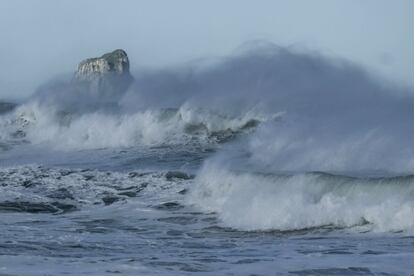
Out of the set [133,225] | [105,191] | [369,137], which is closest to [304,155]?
[369,137]

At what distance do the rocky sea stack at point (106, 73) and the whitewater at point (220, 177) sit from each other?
8.56 meters

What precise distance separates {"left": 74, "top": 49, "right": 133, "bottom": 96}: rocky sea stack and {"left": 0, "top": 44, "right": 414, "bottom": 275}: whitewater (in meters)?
8.56

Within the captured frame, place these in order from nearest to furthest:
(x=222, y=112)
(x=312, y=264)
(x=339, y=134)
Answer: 1. (x=312, y=264)
2. (x=339, y=134)
3. (x=222, y=112)

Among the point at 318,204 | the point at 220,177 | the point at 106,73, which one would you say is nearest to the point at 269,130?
the point at 220,177

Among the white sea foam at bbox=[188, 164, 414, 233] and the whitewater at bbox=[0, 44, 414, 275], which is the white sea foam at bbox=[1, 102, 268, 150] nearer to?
the whitewater at bbox=[0, 44, 414, 275]

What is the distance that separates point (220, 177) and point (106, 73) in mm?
40420

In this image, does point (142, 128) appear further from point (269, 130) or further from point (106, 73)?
point (106, 73)

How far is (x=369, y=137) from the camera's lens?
22484 mm

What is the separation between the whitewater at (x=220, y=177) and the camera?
398 inches

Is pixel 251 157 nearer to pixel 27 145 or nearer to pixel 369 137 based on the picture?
pixel 369 137

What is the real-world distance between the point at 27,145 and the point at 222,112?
893 centimetres

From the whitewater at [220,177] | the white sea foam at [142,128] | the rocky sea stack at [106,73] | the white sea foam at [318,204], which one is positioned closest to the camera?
the whitewater at [220,177]

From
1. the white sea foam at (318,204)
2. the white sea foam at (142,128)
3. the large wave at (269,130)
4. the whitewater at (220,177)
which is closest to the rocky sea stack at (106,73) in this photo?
the large wave at (269,130)

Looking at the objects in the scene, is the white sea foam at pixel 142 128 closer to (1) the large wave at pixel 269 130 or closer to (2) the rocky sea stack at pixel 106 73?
(1) the large wave at pixel 269 130
